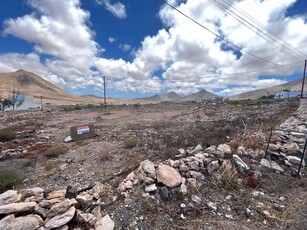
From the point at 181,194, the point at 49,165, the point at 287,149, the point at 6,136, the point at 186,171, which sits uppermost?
the point at 287,149

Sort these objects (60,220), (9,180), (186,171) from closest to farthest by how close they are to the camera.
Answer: (60,220) → (186,171) → (9,180)

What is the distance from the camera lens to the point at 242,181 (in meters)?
4.91

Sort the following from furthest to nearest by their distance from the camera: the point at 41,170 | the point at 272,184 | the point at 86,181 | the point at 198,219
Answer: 1. the point at 41,170
2. the point at 86,181
3. the point at 272,184
4. the point at 198,219

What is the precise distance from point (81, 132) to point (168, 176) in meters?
8.87

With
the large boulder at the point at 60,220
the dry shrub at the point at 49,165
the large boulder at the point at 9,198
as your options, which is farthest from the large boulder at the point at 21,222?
the dry shrub at the point at 49,165

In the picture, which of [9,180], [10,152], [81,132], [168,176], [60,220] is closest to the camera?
[60,220]

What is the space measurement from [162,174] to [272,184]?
3.01 m

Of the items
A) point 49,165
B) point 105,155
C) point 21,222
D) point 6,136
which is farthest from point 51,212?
point 6,136

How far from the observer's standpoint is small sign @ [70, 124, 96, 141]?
11633 mm

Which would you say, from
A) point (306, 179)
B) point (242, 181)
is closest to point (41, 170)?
point (242, 181)

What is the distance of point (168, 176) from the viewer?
4.70 m

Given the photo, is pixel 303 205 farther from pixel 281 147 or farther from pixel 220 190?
pixel 281 147

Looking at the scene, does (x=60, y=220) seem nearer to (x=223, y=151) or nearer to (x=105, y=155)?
(x=223, y=151)

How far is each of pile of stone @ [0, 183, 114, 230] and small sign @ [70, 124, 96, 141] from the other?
25.1ft
